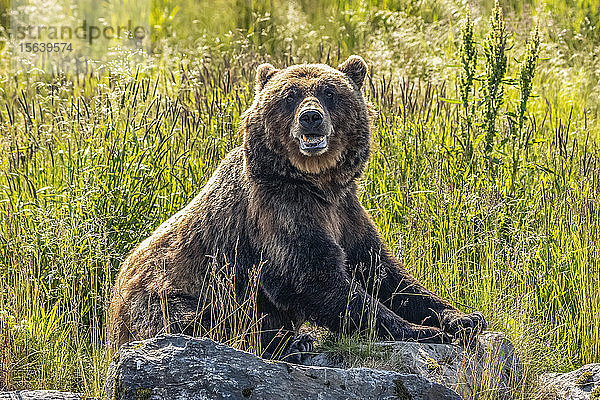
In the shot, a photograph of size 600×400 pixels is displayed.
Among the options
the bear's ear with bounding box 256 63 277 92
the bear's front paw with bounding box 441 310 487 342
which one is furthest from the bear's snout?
the bear's front paw with bounding box 441 310 487 342

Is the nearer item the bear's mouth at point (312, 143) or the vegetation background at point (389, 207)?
the bear's mouth at point (312, 143)

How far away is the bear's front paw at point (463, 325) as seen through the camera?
496 cm

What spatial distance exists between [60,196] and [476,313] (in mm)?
3079

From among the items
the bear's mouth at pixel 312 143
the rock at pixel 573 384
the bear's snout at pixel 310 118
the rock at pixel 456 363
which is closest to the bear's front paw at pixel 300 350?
the rock at pixel 456 363

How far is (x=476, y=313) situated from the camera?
5.07 meters

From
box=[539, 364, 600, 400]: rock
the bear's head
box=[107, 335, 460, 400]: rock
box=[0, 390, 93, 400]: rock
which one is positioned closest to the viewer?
box=[107, 335, 460, 400]: rock

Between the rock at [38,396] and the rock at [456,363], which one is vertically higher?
the rock at [456,363]

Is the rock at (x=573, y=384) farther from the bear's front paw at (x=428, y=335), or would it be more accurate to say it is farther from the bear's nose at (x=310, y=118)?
the bear's nose at (x=310, y=118)

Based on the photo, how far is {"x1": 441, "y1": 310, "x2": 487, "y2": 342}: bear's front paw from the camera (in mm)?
4961

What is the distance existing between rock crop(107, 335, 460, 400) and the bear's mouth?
4.37ft

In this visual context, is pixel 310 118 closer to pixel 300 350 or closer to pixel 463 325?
pixel 300 350

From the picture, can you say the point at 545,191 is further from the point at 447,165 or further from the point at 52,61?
the point at 52,61

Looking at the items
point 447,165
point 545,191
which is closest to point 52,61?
point 447,165

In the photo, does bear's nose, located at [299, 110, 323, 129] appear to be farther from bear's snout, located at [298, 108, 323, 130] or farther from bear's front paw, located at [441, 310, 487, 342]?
bear's front paw, located at [441, 310, 487, 342]
